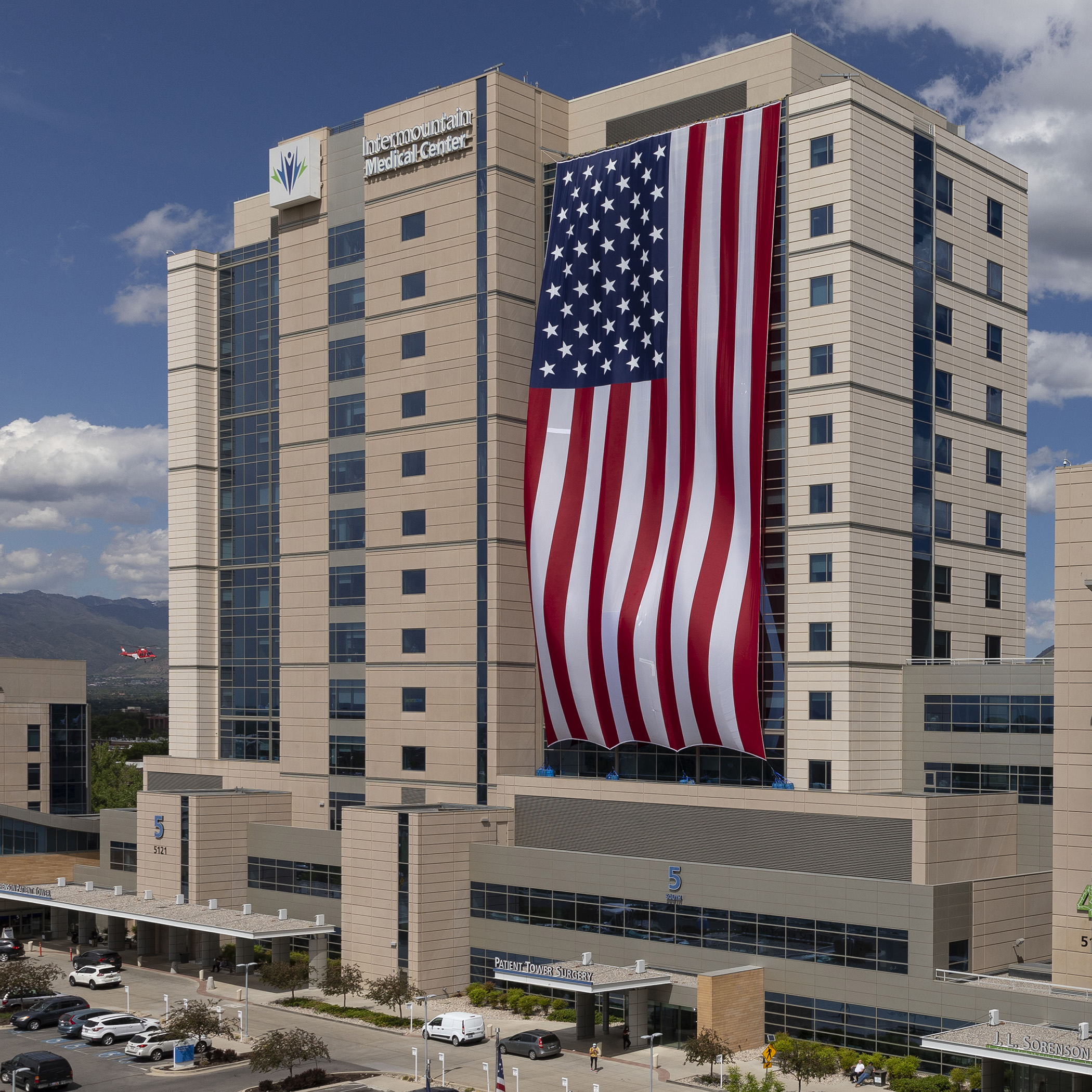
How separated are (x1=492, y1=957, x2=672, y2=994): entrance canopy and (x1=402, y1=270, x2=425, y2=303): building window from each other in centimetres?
4518

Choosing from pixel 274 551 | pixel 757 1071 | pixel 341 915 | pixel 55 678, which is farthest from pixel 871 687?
pixel 55 678

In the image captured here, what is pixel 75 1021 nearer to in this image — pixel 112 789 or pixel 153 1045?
pixel 153 1045

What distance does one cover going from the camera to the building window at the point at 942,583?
90000 millimetres

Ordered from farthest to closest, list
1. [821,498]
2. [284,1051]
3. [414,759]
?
[414,759]
[821,498]
[284,1051]

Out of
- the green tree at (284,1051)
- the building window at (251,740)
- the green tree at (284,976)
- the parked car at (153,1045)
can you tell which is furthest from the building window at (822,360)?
the building window at (251,740)

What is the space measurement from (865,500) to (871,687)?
1077 cm

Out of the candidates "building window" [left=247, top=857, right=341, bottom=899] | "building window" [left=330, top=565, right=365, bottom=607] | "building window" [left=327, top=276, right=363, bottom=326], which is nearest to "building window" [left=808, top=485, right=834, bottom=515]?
"building window" [left=330, top=565, right=365, bottom=607]

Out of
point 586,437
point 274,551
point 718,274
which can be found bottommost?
point 274,551

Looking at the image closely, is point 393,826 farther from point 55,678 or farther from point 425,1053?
point 55,678

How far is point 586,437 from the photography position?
91.5 meters

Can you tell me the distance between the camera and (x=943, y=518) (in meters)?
90.8

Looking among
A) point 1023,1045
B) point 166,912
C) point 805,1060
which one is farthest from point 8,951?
point 1023,1045

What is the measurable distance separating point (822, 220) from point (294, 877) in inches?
2248

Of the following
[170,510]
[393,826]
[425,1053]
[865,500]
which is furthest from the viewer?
[170,510]
